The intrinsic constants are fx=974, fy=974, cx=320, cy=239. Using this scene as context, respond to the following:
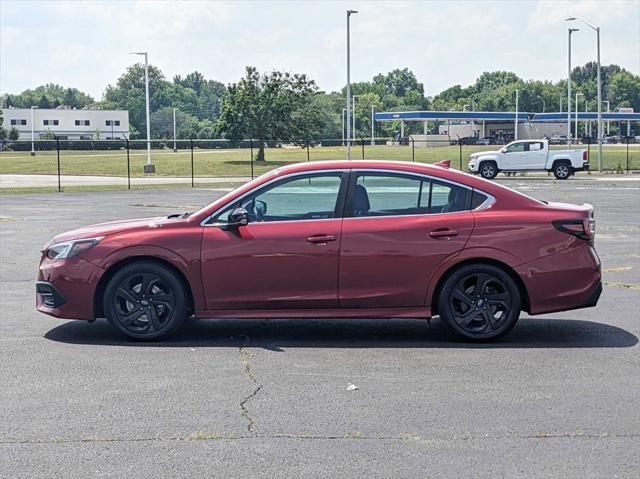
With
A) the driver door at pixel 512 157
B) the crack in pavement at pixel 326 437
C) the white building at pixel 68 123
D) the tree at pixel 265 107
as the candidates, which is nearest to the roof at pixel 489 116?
the white building at pixel 68 123

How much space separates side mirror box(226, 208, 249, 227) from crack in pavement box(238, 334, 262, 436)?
3.42ft

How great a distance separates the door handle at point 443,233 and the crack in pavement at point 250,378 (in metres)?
1.82

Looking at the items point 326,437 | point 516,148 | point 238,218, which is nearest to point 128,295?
point 238,218

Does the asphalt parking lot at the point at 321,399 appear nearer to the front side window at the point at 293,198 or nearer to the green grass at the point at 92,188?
the front side window at the point at 293,198

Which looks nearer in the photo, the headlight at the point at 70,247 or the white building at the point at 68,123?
the headlight at the point at 70,247

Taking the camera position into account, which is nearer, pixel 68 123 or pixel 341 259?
pixel 341 259

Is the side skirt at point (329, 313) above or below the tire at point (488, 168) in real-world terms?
below

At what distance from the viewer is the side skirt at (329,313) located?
825cm

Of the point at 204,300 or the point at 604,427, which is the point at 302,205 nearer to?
the point at 204,300

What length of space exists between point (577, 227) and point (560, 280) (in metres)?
0.47

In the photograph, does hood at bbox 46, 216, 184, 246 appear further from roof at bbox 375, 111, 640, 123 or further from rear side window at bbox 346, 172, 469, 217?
roof at bbox 375, 111, 640, 123

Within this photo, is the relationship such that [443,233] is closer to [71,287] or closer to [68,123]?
[71,287]

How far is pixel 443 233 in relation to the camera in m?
8.20

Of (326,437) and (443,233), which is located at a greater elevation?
(443,233)
